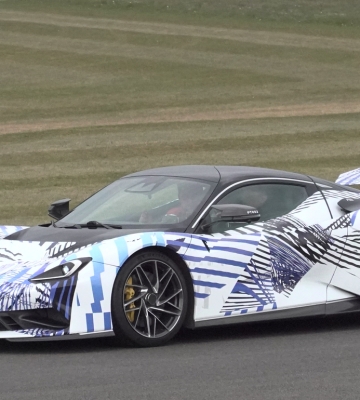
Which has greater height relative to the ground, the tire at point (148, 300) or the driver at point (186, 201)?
the driver at point (186, 201)

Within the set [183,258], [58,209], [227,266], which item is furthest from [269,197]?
[58,209]

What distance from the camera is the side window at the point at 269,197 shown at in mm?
8070

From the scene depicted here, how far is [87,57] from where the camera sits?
3731cm

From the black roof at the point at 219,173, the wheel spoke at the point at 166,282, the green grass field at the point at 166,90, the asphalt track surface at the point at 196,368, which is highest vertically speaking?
the green grass field at the point at 166,90

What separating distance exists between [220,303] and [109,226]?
1.00 m

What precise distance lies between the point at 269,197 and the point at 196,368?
6.89 ft

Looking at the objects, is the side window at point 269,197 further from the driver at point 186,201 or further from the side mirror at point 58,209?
the side mirror at point 58,209

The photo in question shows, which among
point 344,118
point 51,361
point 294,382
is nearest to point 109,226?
point 51,361

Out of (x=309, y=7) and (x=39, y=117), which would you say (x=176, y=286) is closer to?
(x=39, y=117)

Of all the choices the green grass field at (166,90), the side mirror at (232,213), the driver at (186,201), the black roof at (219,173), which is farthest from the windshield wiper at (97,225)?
the green grass field at (166,90)

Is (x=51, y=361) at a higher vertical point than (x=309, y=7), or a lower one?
lower

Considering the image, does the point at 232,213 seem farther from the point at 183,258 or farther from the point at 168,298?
the point at 168,298

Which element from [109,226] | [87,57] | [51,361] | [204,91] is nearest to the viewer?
[51,361]

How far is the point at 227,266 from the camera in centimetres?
758
